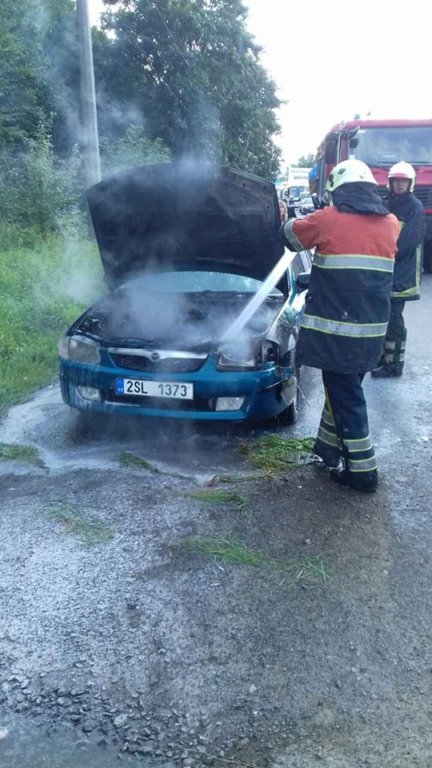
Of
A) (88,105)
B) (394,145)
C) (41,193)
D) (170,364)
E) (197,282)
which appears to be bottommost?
(170,364)

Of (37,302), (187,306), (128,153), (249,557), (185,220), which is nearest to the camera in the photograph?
(249,557)

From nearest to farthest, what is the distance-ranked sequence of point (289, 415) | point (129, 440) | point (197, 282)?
point (129, 440), point (289, 415), point (197, 282)

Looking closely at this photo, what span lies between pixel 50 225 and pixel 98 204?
6.80m

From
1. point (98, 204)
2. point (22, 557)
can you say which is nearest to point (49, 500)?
point (22, 557)

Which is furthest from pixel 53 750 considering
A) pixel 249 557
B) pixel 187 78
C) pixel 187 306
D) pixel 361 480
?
pixel 187 78

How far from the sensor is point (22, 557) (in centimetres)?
358

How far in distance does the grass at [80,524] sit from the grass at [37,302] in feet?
7.02

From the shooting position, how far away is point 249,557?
11.7 ft

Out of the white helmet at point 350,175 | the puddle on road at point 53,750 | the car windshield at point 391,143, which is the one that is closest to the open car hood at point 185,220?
the white helmet at point 350,175

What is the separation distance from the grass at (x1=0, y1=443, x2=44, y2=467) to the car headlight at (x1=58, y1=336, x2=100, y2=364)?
69 centimetres

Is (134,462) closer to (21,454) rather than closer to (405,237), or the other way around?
(21,454)

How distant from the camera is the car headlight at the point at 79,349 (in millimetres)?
5062

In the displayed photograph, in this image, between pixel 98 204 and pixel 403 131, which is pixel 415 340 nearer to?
Answer: pixel 98 204

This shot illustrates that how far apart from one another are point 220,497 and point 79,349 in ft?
5.32
